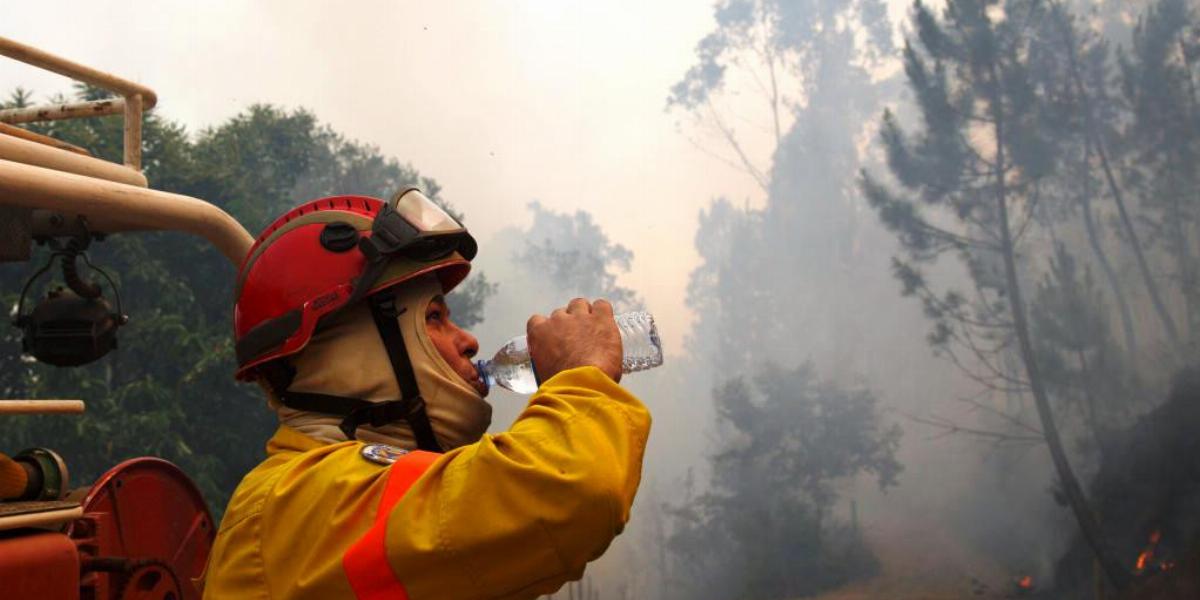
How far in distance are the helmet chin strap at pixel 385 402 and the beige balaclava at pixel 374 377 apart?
0.04 ft

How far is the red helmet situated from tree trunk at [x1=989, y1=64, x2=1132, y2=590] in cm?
1993

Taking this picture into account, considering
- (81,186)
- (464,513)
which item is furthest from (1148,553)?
(81,186)

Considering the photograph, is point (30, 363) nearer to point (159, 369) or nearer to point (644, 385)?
point (159, 369)

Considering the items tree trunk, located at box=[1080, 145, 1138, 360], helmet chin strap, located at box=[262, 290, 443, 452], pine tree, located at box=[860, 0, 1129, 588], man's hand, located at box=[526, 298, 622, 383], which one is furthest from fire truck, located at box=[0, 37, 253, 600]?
tree trunk, located at box=[1080, 145, 1138, 360]

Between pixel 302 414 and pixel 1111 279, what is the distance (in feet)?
76.2

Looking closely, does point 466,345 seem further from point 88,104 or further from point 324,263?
point 88,104

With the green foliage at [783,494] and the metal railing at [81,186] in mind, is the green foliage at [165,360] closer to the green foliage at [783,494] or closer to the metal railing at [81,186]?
the green foliage at [783,494]

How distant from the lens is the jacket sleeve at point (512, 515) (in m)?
1.56

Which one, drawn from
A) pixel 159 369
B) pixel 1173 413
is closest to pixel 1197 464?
pixel 1173 413

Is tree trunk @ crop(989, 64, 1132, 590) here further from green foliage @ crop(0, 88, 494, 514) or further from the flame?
green foliage @ crop(0, 88, 494, 514)

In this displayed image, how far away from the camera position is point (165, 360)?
18172 mm

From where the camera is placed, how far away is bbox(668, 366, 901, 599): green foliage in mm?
24094

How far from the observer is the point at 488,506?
1573mm

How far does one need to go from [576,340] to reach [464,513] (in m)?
0.43
